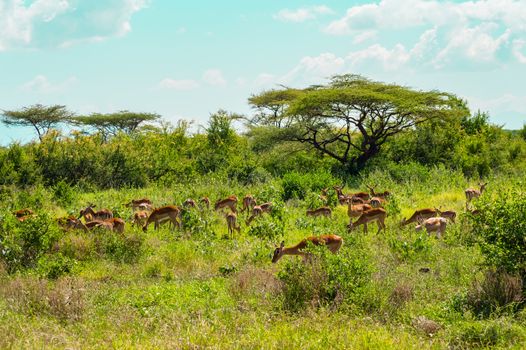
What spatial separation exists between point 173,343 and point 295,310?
6.44ft

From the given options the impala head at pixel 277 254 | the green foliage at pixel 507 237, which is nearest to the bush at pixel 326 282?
the green foliage at pixel 507 237

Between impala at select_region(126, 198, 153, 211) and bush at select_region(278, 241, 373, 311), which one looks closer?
bush at select_region(278, 241, 373, 311)

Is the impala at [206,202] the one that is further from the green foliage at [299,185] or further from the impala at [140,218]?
the green foliage at [299,185]

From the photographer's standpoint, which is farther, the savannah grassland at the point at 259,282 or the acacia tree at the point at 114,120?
the acacia tree at the point at 114,120

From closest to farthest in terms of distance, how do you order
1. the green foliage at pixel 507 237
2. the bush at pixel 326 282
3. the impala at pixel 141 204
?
the bush at pixel 326 282 < the green foliage at pixel 507 237 < the impala at pixel 141 204

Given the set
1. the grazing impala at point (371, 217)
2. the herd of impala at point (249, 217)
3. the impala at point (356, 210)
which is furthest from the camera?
the impala at point (356, 210)

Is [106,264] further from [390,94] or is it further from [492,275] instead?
[390,94]

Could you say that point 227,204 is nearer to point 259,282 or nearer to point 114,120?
point 259,282

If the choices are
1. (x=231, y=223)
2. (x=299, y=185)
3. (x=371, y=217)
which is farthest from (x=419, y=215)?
(x=299, y=185)

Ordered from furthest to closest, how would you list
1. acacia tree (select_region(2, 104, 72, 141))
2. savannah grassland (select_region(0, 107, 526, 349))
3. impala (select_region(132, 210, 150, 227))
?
acacia tree (select_region(2, 104, 72, 141))
impala (select_region(132, 210, 150, 227))
savannah grassland (select_region(0, 107, 526, 349))

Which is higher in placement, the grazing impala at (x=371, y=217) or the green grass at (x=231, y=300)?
the grazing impala at (x=371, y=217)

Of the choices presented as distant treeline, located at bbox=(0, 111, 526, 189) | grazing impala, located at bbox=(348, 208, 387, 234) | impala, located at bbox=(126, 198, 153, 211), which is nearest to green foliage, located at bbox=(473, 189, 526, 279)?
grazing impala, located at bbox=(348, 208, 387, 234)

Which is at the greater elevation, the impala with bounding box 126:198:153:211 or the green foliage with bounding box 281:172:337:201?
the green foliage with bounding box 281:172:337:201

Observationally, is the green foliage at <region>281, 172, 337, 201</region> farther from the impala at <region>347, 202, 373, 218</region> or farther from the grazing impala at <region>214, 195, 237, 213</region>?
the impala at <region>347, 202, 373, 218</region>
